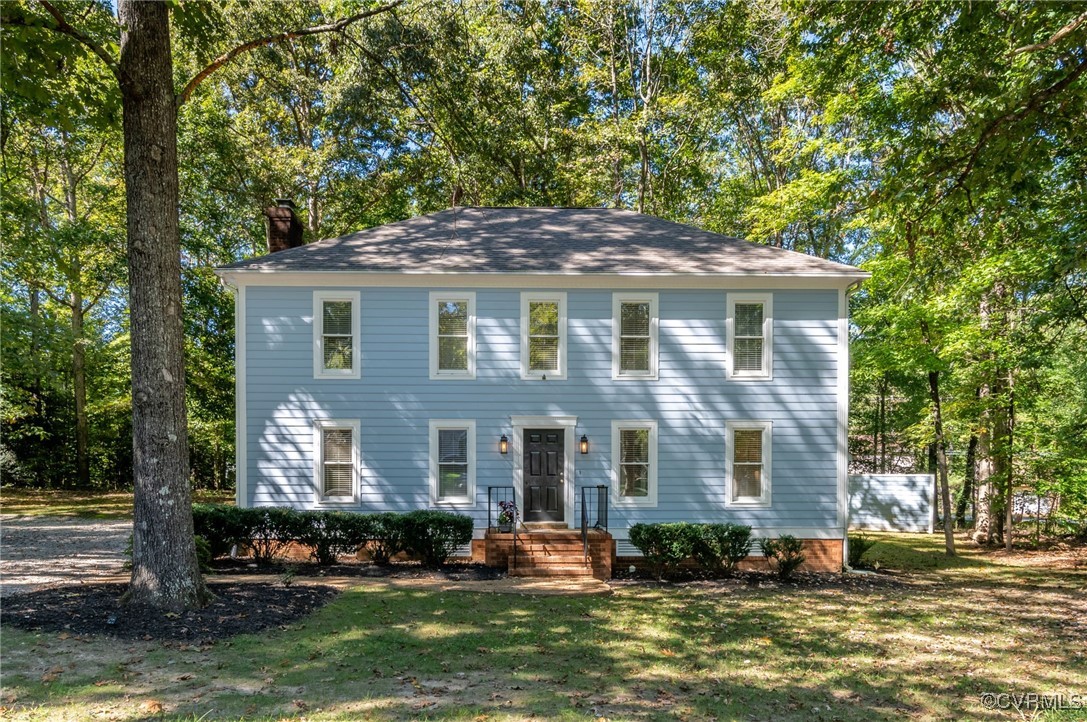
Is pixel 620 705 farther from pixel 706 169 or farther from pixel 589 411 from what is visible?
pixel 706 169

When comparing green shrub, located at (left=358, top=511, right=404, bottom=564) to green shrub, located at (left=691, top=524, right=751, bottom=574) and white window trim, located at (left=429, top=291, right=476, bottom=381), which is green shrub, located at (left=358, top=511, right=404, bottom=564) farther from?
green shrub, located at (left=691, top=524, right=751, bottom=574)

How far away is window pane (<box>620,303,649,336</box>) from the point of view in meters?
11.6

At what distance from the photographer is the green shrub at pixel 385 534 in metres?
10.1

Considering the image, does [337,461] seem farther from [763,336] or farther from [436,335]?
[763,336]

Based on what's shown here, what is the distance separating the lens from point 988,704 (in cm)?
515

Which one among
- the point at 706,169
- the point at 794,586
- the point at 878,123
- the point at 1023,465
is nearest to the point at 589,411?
the point at 794,586

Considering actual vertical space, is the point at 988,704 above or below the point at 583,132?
below

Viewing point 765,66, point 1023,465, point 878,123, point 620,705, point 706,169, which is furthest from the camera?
point 706,169

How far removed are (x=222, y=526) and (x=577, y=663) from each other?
708cm

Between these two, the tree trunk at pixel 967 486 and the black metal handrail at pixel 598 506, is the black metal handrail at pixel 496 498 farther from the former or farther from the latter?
the tree trunk at pixel 967 486

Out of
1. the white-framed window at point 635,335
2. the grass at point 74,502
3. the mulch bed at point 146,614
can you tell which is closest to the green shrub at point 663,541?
the white-framed window at point 635,335

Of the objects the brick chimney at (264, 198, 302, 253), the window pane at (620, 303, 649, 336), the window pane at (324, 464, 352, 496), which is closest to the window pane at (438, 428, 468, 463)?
the window pane at (324, 464, 352, 496)

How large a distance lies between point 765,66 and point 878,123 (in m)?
9.61

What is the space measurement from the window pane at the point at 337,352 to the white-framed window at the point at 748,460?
7.59m
